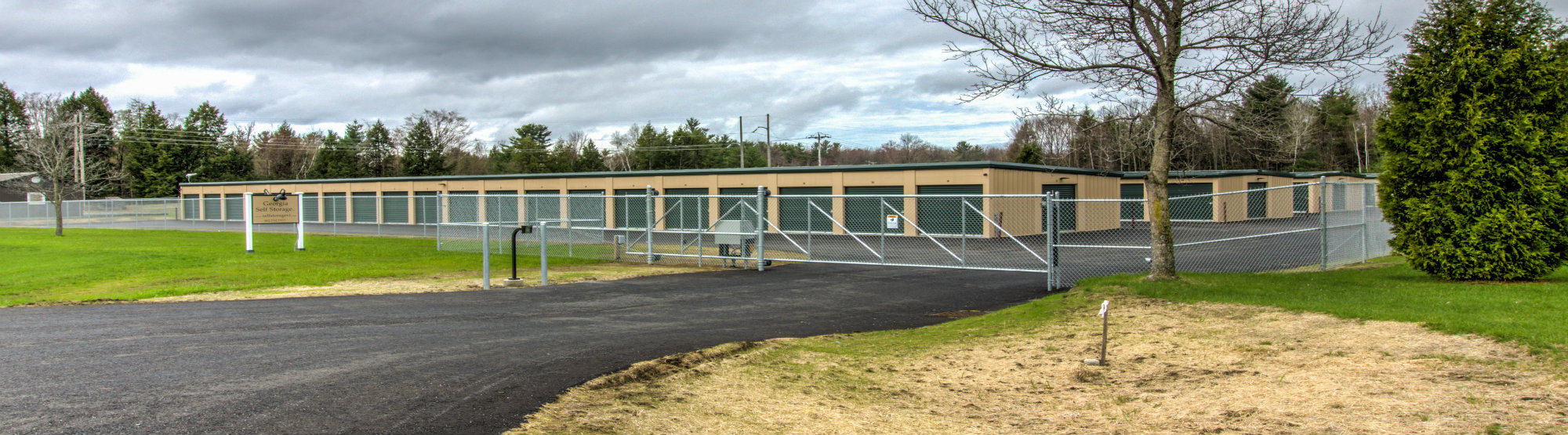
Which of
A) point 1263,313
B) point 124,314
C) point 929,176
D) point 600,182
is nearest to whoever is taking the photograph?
point 1263,313

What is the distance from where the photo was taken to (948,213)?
28656mm

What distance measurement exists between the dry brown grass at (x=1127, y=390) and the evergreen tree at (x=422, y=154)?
7112cm

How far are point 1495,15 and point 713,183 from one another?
25.9m

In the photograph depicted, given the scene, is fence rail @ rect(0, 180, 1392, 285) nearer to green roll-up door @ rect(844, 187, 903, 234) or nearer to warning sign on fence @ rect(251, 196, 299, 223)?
green roll-up door @ rect(844, 187, 903, 234)

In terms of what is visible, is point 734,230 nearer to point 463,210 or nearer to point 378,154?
point 463,210

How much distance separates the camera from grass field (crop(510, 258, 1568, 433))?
5.10 meters

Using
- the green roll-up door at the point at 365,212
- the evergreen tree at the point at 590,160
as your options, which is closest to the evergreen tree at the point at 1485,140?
the green roll-up door at the point at 365,212

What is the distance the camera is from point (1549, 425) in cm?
456

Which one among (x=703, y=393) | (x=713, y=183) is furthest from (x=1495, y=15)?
(x=713, y=183)

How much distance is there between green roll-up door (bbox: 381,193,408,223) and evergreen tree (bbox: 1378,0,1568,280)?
40446 millimetres

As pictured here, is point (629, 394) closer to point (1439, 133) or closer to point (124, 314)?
point (124, 314)

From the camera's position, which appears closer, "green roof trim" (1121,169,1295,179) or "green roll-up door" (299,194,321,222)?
"green roof trim" (1121,169,1295,179)

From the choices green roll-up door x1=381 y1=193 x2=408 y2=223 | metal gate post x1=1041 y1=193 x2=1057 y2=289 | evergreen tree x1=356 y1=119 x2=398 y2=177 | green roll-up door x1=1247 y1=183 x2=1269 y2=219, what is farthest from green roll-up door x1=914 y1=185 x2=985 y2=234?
evergreen tree x1=356 y1=119 x2=398 y2=177

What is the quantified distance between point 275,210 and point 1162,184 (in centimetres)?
2267
